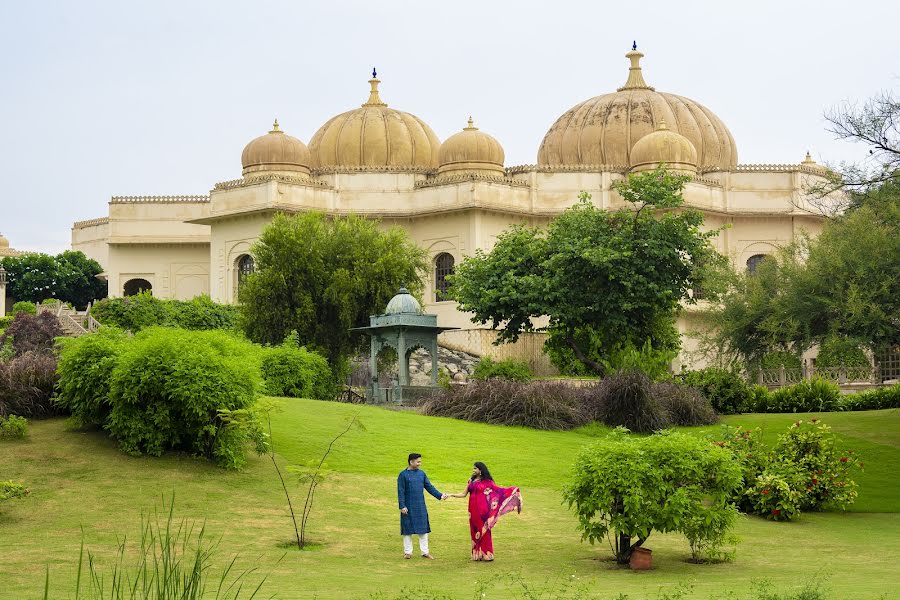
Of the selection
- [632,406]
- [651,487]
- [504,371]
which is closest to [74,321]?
[504,371]

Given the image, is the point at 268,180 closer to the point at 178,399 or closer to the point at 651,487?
the point at 178,399

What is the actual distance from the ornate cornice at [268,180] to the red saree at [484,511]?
96.5 ft

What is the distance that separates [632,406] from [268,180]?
21.3 metres

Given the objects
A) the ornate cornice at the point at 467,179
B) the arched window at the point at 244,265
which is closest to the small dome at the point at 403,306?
the ornate cornice at the point at 467,179

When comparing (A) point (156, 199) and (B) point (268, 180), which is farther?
(A) point (156, 199)

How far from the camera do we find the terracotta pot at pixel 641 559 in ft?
42.5

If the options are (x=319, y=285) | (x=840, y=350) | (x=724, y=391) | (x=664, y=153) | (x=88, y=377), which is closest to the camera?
(x=88, y=377)

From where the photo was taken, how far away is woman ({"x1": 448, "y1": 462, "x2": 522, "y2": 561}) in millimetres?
13172

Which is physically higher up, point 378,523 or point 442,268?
point 442,268

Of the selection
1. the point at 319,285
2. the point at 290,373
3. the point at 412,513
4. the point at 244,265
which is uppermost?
the point at 244,265

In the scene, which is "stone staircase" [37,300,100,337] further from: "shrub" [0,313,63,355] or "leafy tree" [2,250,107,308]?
"leafy tree" [2,250,107,308]

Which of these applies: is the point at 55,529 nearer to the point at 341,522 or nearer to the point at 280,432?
the point at 341,522

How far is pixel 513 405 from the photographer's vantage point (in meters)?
22.5

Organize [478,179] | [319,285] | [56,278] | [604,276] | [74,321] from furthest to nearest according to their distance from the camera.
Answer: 1. [56,278]
2. [478,179]
3. [74,321]
4. [319,285]
5. [604,276]
